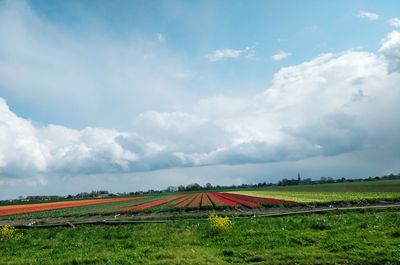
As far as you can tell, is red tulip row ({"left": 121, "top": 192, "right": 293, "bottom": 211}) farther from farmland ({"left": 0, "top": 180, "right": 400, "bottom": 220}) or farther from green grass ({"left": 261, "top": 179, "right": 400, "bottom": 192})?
green grass ({"left": 261, "top": 179, "right": 400, "bottom": 192})

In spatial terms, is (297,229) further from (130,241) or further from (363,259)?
(130,241)

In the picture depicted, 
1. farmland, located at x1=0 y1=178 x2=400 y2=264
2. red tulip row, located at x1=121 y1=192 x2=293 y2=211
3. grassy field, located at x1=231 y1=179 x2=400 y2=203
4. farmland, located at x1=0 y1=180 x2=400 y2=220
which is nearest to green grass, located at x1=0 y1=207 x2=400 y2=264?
farmland, located at x1=0 y1=178 x2=400 y2=264

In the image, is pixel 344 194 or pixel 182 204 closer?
pixel 182 204

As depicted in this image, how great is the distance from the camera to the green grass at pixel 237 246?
46.9 feet

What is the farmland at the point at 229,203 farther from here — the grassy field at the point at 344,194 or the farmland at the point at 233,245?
the farmland at the point at 233,245

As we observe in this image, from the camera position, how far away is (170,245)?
60.9 ft

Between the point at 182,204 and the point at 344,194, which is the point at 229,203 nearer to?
the point at 182,204

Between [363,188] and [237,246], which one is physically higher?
[237,246]

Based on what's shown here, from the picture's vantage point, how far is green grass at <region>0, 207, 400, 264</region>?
563 inches

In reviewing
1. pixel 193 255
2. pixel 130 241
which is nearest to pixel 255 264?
pixel 193 255

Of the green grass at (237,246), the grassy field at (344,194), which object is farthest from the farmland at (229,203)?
the green grass at (237,246)

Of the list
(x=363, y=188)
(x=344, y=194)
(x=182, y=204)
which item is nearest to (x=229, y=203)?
(x=182, y=204)

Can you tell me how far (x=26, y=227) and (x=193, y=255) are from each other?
24.8 metres

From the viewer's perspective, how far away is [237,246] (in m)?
17.3
